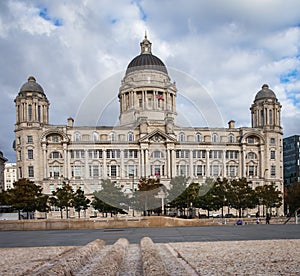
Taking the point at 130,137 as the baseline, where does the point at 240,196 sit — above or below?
below

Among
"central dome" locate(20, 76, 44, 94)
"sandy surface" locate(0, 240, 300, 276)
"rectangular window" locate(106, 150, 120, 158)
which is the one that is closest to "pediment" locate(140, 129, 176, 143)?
"rectangular window" locate(106, 150, 120, 158)

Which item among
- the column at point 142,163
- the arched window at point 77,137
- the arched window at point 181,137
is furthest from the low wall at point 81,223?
the arched window at point 181,137

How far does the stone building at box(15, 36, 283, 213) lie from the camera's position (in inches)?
4008

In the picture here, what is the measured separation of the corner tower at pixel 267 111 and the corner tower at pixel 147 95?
21.1 meters

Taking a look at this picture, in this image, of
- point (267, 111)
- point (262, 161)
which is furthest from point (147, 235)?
point (267, 111)

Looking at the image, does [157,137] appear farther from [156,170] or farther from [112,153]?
[112,153]

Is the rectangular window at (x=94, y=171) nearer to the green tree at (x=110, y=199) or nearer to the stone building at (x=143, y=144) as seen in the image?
the stone building at (x=143, y=144)

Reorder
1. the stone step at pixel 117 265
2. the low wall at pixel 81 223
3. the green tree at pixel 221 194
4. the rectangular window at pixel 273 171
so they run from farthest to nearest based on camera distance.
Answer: the rectangular window at pixel 273 171 < the green tree at pixel 221 194 < the low wall at pixel 81 223 < the stone step at pixel 117 265

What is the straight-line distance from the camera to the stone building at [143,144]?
102 m

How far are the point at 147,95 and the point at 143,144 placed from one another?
15.2 meters

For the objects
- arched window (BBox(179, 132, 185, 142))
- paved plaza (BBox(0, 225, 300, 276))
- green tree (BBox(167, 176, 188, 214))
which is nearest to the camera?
paved plaza (BBox(0, 225, 300, 276))

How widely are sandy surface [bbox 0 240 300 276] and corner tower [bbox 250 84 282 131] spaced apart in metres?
92.2

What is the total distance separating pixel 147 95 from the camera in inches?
4473

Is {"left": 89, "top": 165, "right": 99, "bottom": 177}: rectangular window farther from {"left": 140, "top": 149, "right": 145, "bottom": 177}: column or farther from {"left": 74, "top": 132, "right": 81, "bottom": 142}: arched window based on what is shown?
{"left": 140, "top": 149, "right": 145, "bottom": 177}: column
